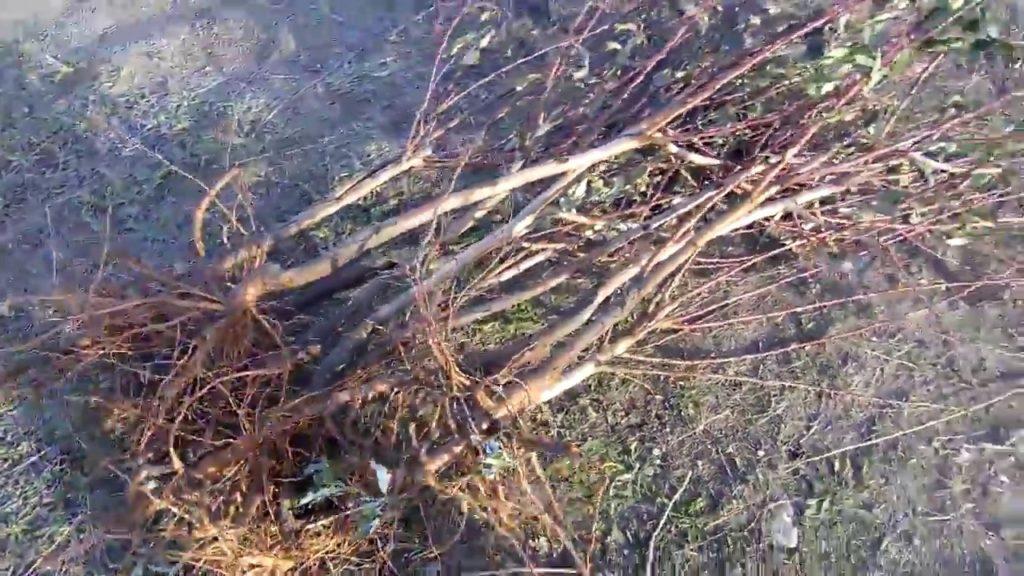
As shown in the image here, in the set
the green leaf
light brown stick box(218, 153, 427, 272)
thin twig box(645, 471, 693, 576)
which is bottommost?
thin twig box(645, 471, 693, 576)

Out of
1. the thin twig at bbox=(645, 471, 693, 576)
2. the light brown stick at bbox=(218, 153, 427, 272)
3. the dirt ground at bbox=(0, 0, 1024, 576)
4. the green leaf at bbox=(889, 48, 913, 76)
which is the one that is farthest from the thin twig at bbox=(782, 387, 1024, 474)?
the light brown stick at bbox=(218, 153, 427, 272)

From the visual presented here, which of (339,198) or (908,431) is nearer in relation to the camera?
(908,431)

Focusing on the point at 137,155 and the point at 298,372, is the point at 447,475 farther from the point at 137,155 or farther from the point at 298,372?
the point at 137,155

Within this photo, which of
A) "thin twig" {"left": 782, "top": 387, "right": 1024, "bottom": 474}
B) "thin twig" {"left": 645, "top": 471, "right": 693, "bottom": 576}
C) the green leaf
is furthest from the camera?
the green leaf

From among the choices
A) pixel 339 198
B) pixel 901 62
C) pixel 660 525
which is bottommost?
pixel 660 525

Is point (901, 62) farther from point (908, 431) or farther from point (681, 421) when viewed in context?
point (681, 421)

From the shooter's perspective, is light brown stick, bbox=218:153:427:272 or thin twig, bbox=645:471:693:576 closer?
thin twig, bbox=645:471:693:576

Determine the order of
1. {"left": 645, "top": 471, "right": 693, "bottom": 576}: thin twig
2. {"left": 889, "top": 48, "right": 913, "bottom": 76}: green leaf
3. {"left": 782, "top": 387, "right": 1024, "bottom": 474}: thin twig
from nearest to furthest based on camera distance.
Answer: {"left": 645, "top": 471, "right": 693, "bottom": 576}: thin twig → {"left": 782, "top": 387, "right": 1024, "bottom": 474}: thin twig → {"left": 889, "top": 48, "right": 913, "bottom": 76}: green leaf

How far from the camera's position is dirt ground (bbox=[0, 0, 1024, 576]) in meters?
1.80

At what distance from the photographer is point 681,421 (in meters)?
1.98

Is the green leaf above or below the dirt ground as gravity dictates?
above

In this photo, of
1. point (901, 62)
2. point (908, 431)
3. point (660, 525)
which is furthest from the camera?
point (901, 62)

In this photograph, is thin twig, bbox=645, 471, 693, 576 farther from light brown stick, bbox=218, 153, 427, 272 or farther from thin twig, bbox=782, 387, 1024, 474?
light brown stick, bbox=218, 153, 427, 272

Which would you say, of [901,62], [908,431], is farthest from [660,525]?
[901,62]
